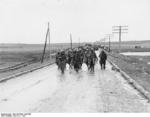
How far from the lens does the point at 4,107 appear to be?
8.89 metres

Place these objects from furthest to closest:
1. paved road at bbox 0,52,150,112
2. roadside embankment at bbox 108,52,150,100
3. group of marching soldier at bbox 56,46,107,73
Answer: group of marching soldier at bbox 56,46,107,73, roadside embankment at bbox 108,52,150,100, paved road at bbox 0,52,150,112

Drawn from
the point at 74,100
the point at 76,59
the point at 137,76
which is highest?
the point at 76,59

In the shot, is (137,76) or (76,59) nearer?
(137,76)

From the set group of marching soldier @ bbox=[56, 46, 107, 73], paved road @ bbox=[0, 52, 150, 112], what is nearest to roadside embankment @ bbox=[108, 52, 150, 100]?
paved road @ bbox=[0, 52, 150, 112]

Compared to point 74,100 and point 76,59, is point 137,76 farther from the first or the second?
point 74,100

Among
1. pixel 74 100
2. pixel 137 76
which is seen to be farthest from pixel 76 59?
pixel 74 100

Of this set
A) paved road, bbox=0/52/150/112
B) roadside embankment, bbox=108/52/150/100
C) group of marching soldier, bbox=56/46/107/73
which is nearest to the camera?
paved road, bbox=0/52/150/112

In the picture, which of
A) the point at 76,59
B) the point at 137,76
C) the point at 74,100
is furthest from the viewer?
the point at 76,59

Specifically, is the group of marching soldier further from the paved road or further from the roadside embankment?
the paved road

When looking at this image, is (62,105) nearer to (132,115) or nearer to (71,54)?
(132,115)

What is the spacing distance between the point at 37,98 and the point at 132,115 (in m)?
5.07

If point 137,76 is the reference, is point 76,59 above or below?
above

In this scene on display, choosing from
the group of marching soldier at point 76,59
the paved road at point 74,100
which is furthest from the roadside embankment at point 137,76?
the group of marching soldier at point 76,59

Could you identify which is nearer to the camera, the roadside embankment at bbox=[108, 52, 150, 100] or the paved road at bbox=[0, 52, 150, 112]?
the paved road at bbox=[0, 52, 150, 112]
